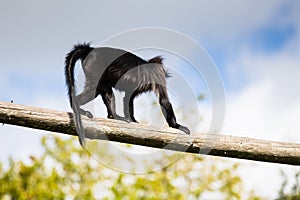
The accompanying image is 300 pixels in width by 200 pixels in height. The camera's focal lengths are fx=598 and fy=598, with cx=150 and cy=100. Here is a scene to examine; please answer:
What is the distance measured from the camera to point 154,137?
439 centimetres

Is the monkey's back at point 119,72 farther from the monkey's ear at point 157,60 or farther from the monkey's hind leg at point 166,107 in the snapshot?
the monkey's ear at point 157,60

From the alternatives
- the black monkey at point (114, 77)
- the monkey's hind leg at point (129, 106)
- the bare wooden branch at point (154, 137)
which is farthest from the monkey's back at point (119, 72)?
the bare wooden branch at point (154, 137)

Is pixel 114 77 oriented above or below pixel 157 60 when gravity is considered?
below

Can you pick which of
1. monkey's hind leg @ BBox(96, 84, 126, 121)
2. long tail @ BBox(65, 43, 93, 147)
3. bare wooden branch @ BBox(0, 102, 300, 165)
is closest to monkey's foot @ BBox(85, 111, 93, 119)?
long tail @ BBox(65, 43, 93, 147)

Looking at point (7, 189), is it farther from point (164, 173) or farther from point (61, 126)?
point (61, 126)

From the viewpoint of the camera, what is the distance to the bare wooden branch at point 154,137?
4.21m

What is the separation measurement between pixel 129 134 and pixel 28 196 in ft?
35.9

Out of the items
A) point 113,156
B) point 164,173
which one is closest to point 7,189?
point 164,173

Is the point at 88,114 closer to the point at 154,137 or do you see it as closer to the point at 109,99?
the point at 154,137

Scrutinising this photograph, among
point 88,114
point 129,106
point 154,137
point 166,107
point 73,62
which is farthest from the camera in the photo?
point 129,106

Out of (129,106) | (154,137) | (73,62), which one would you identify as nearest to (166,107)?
(129,106)

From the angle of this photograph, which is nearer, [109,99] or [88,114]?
[88,114]

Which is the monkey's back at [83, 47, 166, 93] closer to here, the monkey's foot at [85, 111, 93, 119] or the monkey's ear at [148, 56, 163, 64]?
the monkey's ear at [148, 56, 163, 64]

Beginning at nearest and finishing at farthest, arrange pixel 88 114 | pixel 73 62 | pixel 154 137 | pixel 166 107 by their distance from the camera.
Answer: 1. pixel 154 137
2. pixel 88 114
3. pixel 73 62
4. pixel 166 107
